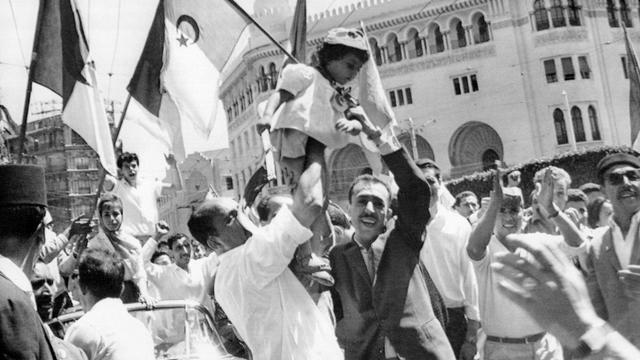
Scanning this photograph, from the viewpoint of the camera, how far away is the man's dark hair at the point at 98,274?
372 centimetres

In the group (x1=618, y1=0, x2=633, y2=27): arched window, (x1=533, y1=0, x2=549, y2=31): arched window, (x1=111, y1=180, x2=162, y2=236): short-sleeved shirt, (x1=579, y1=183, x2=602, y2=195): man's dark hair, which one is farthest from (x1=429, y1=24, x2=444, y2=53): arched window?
(x1=111, y1=180, x2=162, y2=236): short-sleeved shirt

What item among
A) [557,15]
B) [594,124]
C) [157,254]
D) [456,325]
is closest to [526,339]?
[456,325]

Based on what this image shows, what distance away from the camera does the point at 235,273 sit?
2.99 m

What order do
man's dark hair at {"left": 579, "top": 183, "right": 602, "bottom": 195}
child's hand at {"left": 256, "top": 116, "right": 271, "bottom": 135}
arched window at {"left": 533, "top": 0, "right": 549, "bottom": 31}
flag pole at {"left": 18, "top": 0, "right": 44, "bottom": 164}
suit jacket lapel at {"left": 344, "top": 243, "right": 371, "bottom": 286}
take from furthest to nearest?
arched window at {"left": 533, "top": 0, "right": 549, "bottom": 31}
man's dark hair at {"left": 579, "top": 183, "right": 602, "bottom": 195}
flag pole at {"left": 18, "top": 0, "right": 44, "bottom": 164}
suit jacket lapel at {"left": 344, "top": 243, "right": 371, "bottom": 286}
child's hand at {"left": 256, "top": 116, "right": 271, "bottom": 135}

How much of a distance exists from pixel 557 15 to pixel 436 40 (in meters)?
8.22

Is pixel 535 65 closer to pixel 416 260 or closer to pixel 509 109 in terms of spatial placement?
pixel 509 109

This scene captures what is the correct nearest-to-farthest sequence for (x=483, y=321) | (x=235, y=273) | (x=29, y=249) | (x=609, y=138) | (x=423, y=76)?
(x=29, y=249), (x=235, y=273), (x=483, y=321), (x=609, y=138), (x=423, y=76)

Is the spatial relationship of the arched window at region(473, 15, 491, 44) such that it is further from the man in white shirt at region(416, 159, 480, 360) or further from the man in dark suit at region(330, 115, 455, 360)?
the man in dark suit at region(330, 115, 455, 360)

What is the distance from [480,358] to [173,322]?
226cm

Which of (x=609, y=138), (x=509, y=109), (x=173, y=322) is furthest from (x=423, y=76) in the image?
(x=173, y=322)

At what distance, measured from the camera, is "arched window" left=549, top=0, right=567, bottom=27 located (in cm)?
4581

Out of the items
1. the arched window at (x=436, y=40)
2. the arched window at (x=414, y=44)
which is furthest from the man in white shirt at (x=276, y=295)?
the arched window at (x=414, y=44)

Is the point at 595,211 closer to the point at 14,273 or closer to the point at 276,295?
the point at 276,295

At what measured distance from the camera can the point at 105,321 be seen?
3580 mm
